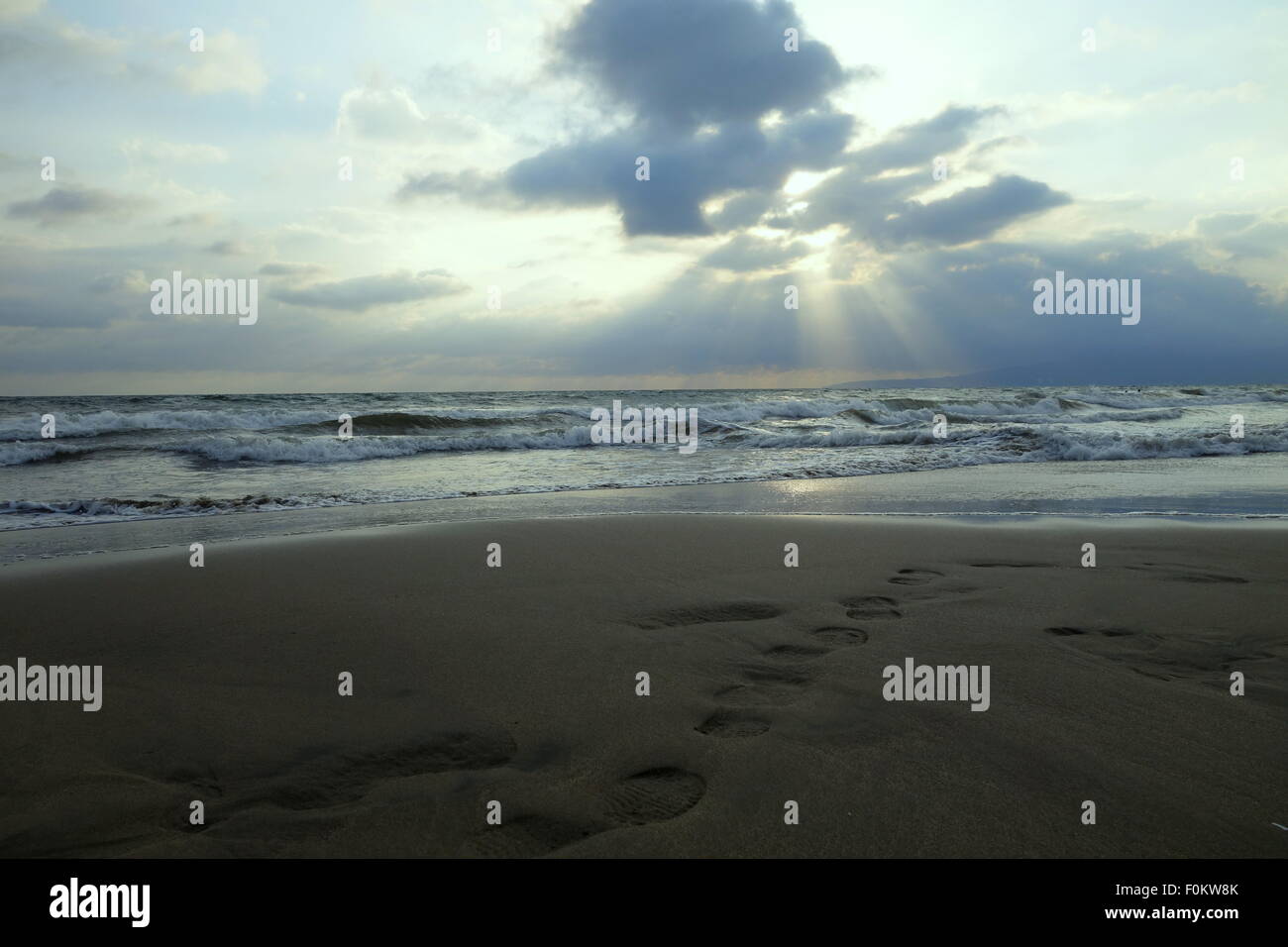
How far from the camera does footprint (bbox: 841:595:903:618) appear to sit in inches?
172

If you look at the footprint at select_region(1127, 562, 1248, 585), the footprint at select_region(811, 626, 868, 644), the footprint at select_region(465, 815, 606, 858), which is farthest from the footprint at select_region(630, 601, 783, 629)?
the footprint at select_region(1127, 562, 1248, 585)

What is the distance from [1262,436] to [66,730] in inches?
839

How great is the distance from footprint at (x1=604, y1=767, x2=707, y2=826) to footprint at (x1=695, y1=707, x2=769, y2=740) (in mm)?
322

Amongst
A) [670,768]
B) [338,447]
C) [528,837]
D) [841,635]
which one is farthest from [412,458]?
[528,837]

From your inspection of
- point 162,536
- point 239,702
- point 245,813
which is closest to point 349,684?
point 239,702

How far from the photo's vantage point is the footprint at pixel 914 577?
16.8 ft

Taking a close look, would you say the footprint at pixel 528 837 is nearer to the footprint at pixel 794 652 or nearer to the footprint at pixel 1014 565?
the footprint at pixel 794 652

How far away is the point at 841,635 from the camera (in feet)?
13.1

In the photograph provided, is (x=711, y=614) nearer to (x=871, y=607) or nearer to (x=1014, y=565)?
(x=871, y=607)

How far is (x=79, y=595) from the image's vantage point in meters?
5.10
